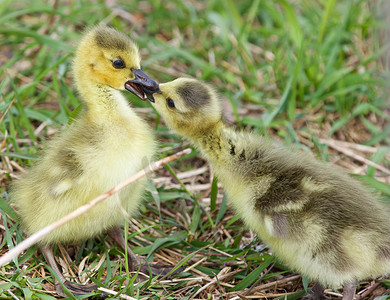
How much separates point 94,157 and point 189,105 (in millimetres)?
478

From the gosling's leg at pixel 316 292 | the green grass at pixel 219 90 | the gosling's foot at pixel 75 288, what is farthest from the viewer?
the green grass at pixel 219 90

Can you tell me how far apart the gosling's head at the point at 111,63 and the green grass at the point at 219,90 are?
468 mm

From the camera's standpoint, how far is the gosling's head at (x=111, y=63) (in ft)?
8.72

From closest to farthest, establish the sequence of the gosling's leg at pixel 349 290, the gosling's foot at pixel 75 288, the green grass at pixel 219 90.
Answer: the gosling's leg at pixel 349 290
the gosling's foot at pixel 75 288
the green grass at pixel 219 90

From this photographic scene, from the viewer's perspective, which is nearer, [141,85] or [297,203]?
[297,203]

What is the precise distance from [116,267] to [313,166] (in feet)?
3.30

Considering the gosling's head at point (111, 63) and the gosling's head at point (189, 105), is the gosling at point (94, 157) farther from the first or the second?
the gosling's head at point (189, 105)

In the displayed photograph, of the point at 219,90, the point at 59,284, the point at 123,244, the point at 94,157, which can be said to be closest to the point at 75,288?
the point at 59,284

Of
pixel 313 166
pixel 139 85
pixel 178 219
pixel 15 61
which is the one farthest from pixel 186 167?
pixel 15 61

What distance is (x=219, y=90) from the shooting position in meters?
3.63

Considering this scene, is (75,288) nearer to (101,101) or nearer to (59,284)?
(59,284)

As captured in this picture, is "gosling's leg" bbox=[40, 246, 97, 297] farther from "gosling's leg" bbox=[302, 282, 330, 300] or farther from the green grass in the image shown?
"gosling's leg" bbox=[302, 282, 330, 300]

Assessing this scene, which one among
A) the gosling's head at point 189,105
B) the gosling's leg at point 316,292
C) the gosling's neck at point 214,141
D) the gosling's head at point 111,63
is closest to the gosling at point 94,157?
the gosling's head at point 111,63

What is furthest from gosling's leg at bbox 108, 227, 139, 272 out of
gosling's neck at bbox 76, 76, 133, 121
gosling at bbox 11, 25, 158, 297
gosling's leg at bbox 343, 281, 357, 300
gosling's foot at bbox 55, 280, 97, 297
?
gosling's leg at bbox 343, 281, 357, 300
